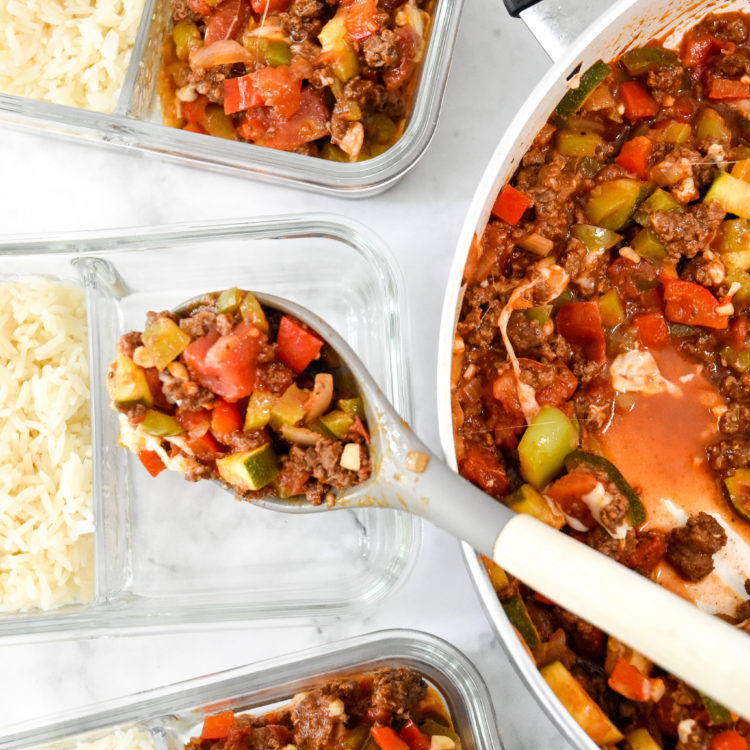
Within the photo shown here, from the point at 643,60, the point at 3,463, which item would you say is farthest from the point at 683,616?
the point at 3,463

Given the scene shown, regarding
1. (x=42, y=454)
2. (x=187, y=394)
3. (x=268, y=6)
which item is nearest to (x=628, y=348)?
(x=187, y=394)

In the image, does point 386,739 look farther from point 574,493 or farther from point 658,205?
point 658,205

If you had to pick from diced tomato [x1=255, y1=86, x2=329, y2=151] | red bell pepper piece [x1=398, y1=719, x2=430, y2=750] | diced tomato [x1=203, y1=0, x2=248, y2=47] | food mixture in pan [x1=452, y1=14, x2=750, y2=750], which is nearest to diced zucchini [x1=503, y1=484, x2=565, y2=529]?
food mixture in pan [x1=452, y1=14, x2=750, y2=750]

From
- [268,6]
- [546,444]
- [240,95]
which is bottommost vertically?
[546,444]

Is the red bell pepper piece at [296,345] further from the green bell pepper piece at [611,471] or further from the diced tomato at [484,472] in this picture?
the green bell pepper piece at [611,471]

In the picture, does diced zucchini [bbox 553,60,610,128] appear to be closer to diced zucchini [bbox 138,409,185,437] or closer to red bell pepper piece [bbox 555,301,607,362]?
red bell pepper piece [bbox 555,301,607,362]

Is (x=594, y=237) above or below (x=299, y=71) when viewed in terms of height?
below

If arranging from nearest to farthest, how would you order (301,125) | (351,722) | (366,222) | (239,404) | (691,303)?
(239,404)
(691,303)
(351,722)
(301,125)
(366,222)
